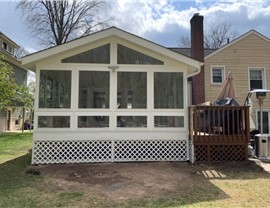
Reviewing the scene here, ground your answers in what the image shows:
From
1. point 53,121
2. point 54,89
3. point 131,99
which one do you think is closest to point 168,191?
point 131,99

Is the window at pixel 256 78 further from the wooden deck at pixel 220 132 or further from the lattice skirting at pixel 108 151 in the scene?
the lattice skirting at pixel 108 151

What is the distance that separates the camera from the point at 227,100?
9.18 meters

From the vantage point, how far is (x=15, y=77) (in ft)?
90.6

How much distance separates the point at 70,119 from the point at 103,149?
1.30 meters

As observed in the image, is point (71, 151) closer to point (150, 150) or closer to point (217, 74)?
point (150, 150)

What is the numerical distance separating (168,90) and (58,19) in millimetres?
20917

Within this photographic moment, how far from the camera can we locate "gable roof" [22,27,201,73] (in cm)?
827

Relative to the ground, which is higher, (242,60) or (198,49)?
(198,49)

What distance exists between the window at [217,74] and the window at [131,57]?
8.04 metres

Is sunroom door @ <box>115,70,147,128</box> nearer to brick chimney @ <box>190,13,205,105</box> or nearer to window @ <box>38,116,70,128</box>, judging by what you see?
window @ <box>38,116,70,128</box>

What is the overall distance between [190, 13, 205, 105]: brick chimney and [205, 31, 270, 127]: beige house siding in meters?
0.55

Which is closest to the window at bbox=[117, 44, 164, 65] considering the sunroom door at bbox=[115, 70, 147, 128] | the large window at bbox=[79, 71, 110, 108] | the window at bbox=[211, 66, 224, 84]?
the sunroom door at bbox=[115, 70, 147, 128]

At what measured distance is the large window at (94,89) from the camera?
28.0 ft

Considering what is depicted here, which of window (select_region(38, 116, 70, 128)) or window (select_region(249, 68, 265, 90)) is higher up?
window (select_region(249, 68, 265, 90))
